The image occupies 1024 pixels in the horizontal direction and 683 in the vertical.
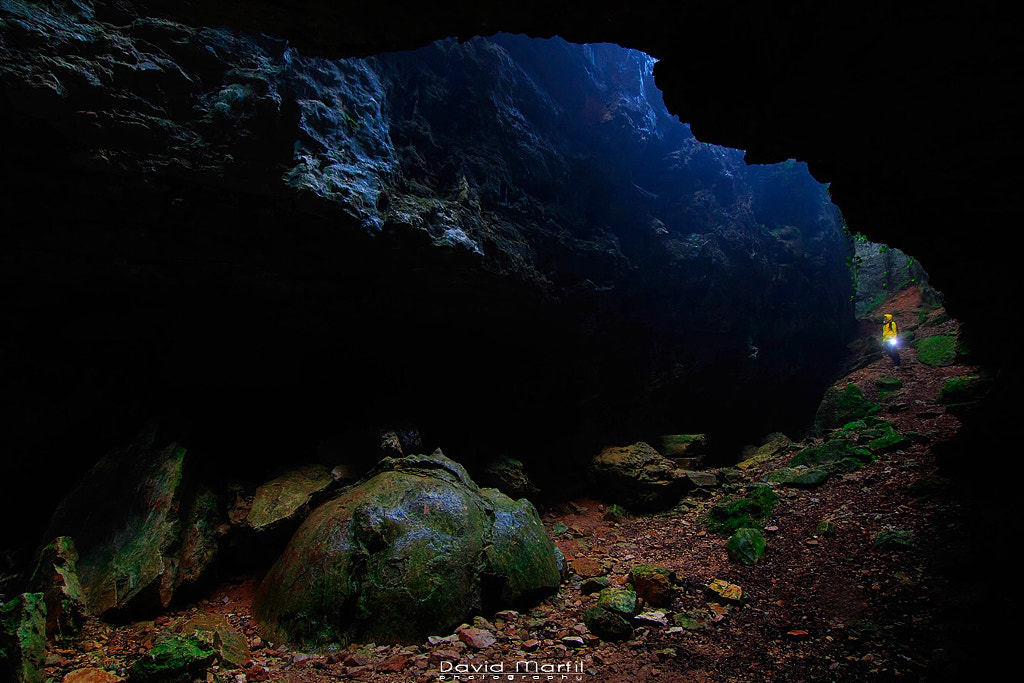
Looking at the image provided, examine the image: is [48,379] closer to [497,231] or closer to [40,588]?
[40,588]

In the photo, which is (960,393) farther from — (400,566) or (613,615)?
(400,566)

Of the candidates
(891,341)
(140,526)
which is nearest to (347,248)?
(140,526)

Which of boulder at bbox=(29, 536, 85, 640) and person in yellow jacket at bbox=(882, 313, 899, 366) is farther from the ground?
person in yellow jacket at bbox=(882, 313, 899, 366)

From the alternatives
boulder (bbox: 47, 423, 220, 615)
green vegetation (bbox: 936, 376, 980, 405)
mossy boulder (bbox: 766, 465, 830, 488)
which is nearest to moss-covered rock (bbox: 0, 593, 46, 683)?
boulder (bbox: 47, 423, 220, 615)

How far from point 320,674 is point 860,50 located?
700 centimetres

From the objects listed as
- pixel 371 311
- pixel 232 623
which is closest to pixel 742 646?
pixel 232 623

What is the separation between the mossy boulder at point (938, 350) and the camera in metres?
11.3

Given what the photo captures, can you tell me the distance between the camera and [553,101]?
11953 mm

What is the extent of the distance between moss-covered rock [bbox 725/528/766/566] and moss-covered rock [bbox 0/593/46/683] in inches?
301

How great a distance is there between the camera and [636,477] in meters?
9.58

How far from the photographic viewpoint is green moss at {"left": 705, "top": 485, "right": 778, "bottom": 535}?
260 inches

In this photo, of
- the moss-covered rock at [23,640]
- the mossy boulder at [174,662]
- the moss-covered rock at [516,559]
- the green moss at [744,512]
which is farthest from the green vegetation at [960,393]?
the moss-covered rock at [23,640]

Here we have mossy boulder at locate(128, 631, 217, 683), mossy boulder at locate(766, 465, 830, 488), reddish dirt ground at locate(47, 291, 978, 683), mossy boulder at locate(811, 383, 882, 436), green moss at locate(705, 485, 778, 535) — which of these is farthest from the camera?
mossy boulder at locate(811, 383, 882, 436)

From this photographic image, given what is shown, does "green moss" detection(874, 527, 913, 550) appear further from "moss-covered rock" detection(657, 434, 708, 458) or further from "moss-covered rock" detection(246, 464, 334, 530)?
"moss-covered rock" detection(246, 464, 334, 530)
